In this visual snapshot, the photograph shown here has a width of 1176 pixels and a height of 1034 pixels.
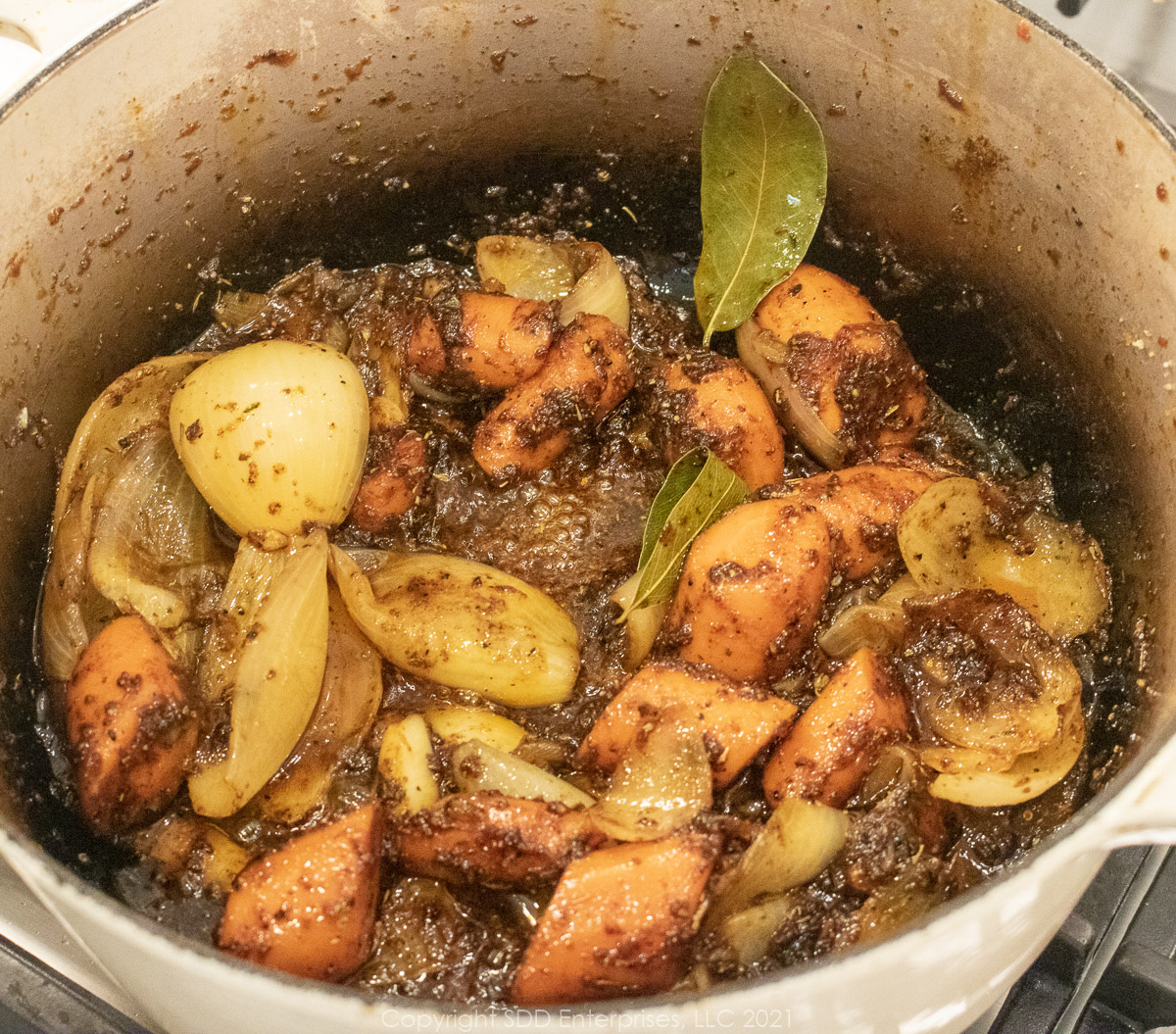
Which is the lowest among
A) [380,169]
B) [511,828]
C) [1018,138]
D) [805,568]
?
[511,828]

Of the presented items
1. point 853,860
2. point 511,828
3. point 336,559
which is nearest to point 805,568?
point 853,860

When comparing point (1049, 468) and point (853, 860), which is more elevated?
point (1049, 468)

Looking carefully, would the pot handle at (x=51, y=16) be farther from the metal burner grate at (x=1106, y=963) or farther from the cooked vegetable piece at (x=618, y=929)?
the metal burner grate at (x=1106, y=963)

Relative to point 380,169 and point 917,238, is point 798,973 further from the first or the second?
point 380,169

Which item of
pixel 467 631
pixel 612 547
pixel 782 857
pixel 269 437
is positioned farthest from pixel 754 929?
pixel 269 437

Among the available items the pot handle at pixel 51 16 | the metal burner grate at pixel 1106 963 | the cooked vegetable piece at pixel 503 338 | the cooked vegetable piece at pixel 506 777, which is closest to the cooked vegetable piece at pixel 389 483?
the cooked vegetable piece at pixel 503 338
